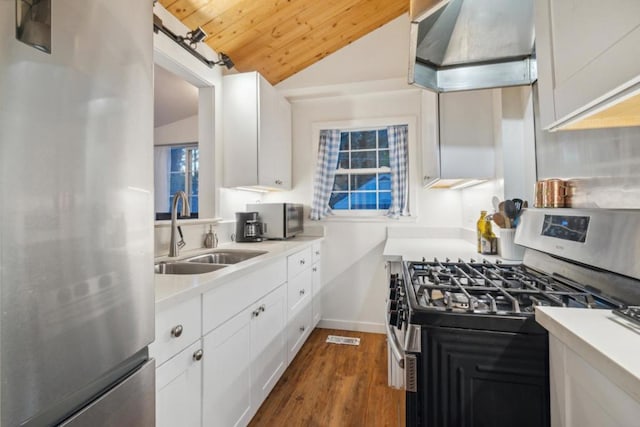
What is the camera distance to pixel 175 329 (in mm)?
979

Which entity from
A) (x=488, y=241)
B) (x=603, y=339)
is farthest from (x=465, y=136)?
(x=603, y=339)

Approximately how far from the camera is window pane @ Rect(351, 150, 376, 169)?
306 cm

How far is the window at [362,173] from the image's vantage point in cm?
303

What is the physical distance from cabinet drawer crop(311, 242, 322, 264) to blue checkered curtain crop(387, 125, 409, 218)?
773 mm

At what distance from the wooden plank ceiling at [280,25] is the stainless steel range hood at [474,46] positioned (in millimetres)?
1341

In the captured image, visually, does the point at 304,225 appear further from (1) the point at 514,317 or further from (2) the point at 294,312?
(1) the point at 514,317

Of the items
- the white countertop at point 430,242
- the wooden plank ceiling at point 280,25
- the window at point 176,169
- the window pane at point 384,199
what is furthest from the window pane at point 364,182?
the window at point 176,169

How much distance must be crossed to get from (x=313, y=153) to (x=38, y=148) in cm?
271

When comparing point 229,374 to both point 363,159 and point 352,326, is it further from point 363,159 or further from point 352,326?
point 363,159

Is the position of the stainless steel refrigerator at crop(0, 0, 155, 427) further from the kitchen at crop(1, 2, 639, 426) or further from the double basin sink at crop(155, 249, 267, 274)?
the kitchen at crop(1, 2, 639, 426)

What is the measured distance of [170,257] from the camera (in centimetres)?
177

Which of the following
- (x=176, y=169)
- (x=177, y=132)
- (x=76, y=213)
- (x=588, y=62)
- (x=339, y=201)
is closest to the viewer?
(x=76, y=213)

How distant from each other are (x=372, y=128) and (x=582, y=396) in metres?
2.72

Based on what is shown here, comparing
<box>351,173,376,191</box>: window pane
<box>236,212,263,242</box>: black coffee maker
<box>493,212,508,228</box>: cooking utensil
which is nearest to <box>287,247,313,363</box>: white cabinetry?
<box>236,212,263,242</box>: black coffee maker
